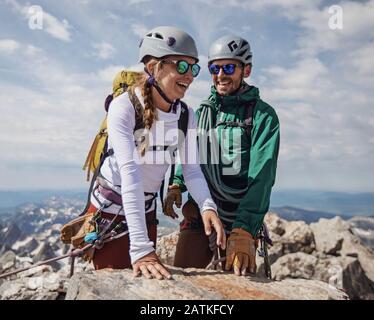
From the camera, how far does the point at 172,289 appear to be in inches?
158

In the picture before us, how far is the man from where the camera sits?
5.32 metres

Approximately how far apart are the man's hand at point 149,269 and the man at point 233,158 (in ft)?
3.92

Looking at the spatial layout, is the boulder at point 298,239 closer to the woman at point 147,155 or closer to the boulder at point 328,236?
the boulder at point 328,236

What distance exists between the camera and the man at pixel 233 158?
5.32 meters

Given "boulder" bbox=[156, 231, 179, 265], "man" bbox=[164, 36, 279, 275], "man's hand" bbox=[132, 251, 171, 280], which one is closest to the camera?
"man's hand" bbox=[132, 251, 171, 280]

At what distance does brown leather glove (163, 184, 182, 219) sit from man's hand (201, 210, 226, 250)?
4.27 ft

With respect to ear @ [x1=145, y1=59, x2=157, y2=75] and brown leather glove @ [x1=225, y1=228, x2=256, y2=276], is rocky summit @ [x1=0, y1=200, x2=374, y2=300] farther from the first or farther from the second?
ear @ [x1=145, y1=59, x2=157, y2=75]

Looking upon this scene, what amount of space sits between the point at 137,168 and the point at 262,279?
2.24 m

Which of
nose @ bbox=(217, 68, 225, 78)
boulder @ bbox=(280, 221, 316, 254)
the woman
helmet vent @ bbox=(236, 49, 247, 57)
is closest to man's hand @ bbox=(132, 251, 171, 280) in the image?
the woman

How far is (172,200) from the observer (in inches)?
247

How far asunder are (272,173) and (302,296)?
6.23ft

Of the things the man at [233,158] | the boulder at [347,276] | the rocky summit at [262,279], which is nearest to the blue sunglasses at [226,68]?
the man at [233,158]
